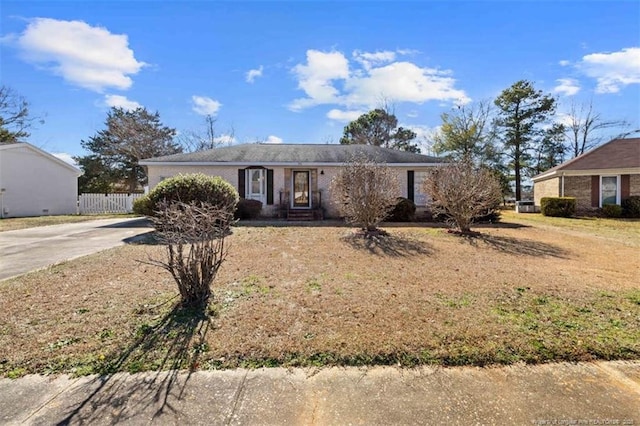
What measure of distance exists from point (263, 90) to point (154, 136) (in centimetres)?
1760

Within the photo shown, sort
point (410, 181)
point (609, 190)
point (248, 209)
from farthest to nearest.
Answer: point (609, 190) < point (410, 181) < point (248, 209)

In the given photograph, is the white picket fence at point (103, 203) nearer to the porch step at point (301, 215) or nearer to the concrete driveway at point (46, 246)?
the concrete driveway at point (46, 246)

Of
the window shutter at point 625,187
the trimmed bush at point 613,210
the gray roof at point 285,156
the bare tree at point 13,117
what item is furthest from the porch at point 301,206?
the bare tree at point 13,117

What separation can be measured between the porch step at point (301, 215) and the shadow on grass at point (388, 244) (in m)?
5.58

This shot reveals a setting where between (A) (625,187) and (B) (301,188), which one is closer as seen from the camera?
(B) (301,188)

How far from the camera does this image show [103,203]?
Result: 2198cm

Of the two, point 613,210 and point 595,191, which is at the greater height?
point 595,191

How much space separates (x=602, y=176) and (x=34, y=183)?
3458 centimetres

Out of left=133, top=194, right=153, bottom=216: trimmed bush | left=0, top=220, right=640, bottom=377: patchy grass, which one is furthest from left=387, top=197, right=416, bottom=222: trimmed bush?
left=133, top=194, right=153, bottom=216: trimmed bush

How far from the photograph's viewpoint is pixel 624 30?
36.8 feet

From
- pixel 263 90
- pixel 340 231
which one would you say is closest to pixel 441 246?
pixel 340 231

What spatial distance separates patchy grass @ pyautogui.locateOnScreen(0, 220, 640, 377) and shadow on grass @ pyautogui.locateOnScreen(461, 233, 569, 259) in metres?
0.83

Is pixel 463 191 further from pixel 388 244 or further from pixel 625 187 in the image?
pixel 625 187

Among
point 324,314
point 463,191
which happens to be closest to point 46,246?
point 324,314
